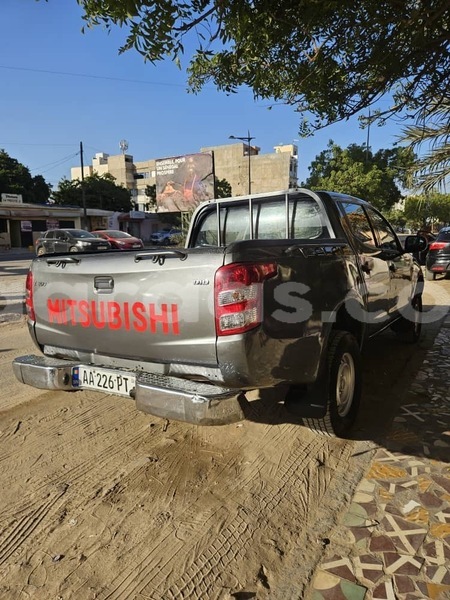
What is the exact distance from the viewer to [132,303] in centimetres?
262

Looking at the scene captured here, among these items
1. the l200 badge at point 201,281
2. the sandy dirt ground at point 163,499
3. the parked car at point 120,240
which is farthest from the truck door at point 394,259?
the parked car at point 120,240

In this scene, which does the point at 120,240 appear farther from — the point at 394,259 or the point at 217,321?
the point at 217,321

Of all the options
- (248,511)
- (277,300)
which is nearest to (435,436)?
(248,511)

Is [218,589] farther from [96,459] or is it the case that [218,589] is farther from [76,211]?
[76,211]

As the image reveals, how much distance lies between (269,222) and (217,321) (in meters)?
1.88

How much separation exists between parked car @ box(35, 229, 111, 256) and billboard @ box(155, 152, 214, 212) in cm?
618

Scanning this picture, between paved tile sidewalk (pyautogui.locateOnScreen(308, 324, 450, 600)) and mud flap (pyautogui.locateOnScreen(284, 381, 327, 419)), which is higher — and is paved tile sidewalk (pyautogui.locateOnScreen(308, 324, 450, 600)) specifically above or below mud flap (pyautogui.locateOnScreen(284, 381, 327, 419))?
below

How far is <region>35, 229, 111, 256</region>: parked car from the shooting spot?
68.2ft

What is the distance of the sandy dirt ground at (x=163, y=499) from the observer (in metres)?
1.98

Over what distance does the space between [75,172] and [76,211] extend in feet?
191

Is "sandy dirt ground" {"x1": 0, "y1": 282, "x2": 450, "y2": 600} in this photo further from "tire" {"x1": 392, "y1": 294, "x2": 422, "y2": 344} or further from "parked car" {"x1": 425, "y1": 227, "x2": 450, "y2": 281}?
"parked car" {"x1": 425, "y1": 227, "x2": 450, "y2": 281}

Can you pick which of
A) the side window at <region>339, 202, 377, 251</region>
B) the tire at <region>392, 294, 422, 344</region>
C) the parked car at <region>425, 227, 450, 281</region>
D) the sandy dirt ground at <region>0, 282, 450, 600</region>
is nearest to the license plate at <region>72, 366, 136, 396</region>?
the sandy dirt ground at <region>0, 282, 450, 600</region>

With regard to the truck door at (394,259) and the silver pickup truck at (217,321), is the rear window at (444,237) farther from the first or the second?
the silver pickup truck at (217,321)

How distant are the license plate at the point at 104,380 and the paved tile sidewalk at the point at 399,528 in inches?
56.3
